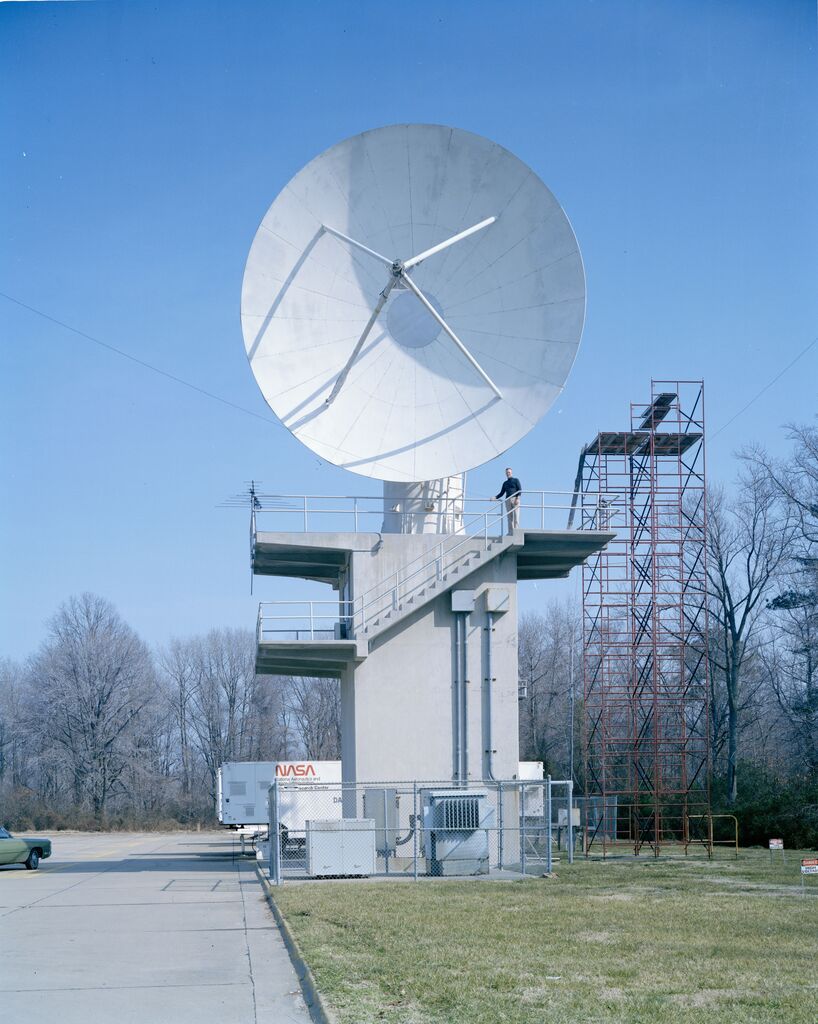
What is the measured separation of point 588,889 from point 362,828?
5.58m

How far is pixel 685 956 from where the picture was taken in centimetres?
1449

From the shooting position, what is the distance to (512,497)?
33125 millimetres

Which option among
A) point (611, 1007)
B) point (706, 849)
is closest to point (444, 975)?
point (611, 1007)

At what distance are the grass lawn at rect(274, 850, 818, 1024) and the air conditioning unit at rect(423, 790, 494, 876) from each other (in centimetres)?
287

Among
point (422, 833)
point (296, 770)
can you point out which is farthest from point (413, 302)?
point (296, 770)

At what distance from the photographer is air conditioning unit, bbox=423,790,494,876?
93.5 feet

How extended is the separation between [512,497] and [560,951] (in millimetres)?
19042

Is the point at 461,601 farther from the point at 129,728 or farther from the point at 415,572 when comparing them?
the point at 129,728

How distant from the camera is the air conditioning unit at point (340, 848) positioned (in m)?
27.4

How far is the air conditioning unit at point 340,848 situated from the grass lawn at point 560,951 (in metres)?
1.84

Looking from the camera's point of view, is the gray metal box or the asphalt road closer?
the asphalt road

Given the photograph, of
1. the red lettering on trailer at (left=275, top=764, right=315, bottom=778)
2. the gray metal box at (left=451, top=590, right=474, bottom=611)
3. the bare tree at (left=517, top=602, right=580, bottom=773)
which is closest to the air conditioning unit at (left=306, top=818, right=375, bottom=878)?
the gray metal box at (left=451, top=590, right=474, bottom=611)

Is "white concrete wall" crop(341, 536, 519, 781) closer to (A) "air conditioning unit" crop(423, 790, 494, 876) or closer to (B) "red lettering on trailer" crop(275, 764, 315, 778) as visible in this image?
(A) "air conditioning unit" crop(423, 790, 494, 876)

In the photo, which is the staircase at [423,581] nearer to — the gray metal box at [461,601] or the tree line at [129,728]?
the gray metal box at [461,601]
